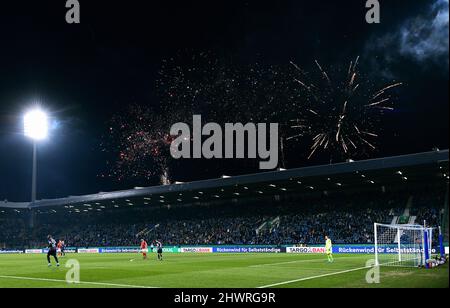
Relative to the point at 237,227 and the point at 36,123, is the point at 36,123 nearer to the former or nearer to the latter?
the point at 36,123

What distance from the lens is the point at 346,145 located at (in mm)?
48406

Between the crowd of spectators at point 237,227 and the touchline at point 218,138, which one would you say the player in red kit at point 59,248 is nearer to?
the touchline at point 218,138

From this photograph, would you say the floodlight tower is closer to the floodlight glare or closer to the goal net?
the floodlight glare

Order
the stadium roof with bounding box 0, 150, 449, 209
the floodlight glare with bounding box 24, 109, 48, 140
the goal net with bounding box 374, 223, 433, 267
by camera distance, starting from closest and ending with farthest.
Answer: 1. the goal net with bounding box 374, 223, 433, 267
2. the stadium roof with bounding box 0, 150, 449, 209
3. the floodlight glare with bounding box 24, 109, 48, 140

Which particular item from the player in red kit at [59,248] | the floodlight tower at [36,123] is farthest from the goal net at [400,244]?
the floodlight tower at [36,123]

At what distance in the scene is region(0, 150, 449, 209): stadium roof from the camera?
155ft

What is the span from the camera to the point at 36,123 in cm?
7162

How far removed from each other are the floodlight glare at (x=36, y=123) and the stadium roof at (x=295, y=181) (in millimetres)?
11477

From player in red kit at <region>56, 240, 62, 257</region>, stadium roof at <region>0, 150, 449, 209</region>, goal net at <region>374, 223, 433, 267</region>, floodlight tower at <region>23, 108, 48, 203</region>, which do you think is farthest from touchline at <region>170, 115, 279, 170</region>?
floodlight tower at <region>23, 108, 48, 203</region>

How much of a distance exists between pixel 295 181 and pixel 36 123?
4032 cm

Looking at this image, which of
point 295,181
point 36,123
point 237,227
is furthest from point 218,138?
point 36,123

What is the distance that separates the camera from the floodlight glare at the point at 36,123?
70.4 meters

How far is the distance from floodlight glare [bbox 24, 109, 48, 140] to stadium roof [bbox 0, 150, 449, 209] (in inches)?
452

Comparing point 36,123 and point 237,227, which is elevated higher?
point 36,123
